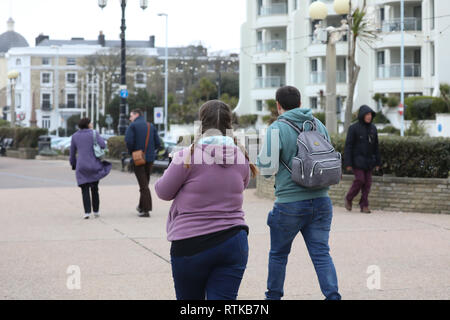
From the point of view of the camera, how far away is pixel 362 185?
40.3 feet

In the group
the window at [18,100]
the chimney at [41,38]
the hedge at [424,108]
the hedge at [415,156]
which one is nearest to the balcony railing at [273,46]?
the hedge at [424,108]

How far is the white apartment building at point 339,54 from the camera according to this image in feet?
146

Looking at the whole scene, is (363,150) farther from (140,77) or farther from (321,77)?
(140,77)

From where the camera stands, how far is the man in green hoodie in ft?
18.6

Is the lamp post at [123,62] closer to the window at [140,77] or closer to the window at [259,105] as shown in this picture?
the window at [259,105]

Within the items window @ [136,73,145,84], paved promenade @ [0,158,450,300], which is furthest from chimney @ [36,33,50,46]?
paved promenade @ [0,158,450,300]

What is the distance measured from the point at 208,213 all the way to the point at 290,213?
1.47 metres

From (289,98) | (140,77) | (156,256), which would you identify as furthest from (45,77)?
(289,98)

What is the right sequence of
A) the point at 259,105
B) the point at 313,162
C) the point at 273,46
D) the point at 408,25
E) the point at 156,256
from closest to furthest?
1. the point at 313,162
2. the point at 156,256
3. the point at 408,25
4. the point at 273,46
5. the point at 259,105

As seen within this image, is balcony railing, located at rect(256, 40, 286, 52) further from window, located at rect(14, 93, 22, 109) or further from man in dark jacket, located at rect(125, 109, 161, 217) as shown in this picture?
window, located at rect(14, 93, 22, 109)

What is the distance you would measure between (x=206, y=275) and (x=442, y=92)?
36491mm

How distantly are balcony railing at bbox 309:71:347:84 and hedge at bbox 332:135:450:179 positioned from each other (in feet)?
125

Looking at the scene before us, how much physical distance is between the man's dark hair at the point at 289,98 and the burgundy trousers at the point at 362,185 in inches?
255

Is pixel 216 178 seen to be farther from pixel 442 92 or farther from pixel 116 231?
pixel 442 92
